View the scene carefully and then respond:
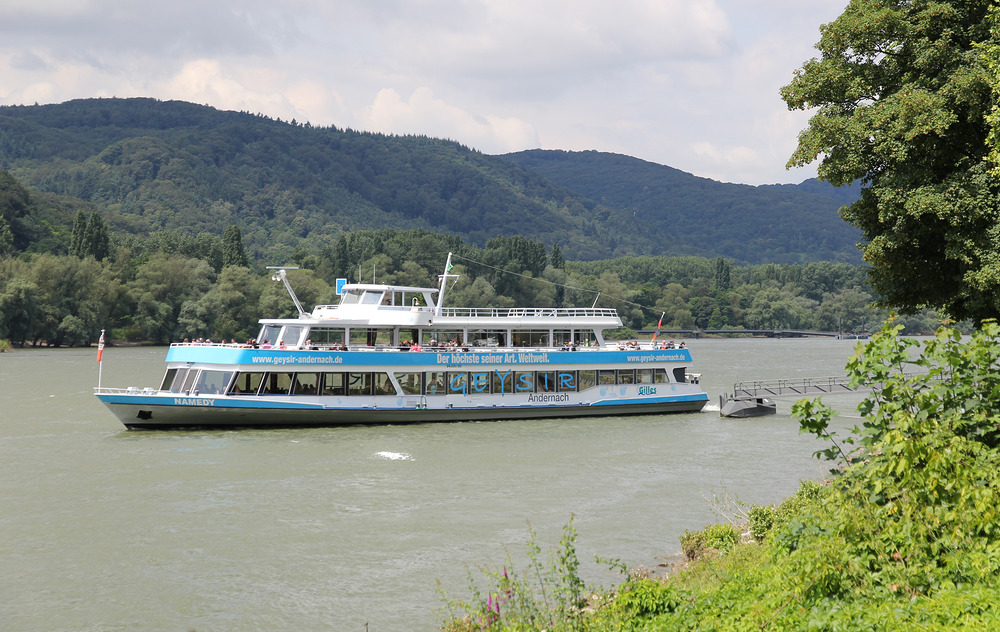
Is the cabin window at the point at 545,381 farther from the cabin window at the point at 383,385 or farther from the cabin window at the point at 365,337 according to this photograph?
the cabin window at the point at 365,337

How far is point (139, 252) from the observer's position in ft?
395

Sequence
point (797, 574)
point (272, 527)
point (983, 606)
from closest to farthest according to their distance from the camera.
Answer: point (983, 606) → point (797, 574) → point (272, 527)

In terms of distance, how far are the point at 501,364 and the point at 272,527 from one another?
18.4 meters

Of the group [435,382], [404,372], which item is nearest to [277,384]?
[404,372]

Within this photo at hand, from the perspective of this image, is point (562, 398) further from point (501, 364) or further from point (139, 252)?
point (139, 252)

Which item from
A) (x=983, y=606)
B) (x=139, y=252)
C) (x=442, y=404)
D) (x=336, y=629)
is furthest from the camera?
(x=139, y=252)

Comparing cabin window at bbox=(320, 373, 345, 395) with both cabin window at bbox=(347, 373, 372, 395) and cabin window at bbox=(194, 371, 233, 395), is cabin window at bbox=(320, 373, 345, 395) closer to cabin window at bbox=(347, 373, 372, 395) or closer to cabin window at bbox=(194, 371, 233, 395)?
cabin window at bbox=(347, 373, 372, 395)

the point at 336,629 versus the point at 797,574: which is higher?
the point at 797,574

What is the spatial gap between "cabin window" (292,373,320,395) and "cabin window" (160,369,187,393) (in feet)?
13.9

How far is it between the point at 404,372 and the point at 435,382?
148 centimetres

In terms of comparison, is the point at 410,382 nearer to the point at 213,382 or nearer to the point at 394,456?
the point at 394,456

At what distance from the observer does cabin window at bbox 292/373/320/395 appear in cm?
3447

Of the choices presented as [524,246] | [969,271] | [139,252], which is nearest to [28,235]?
[139,252]

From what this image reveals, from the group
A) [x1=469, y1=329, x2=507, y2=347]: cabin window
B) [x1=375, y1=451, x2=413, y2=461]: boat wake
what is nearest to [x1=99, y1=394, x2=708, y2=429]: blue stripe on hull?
[x1=469, y1=329, x2=507, y2=347]: cabin window
